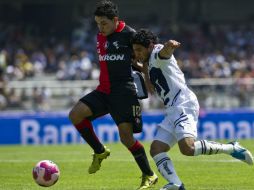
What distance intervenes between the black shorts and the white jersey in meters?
1.05

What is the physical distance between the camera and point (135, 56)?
11.1m

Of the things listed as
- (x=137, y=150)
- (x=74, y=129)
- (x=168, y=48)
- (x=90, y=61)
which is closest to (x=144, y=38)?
(x=168, y=48)

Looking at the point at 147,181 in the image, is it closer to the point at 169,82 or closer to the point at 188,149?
the point at 188,149

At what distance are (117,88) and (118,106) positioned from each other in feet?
0.86

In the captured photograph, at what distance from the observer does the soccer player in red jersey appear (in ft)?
37.0

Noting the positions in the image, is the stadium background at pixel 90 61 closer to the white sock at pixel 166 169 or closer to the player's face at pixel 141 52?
the player's face at pixel 141 52

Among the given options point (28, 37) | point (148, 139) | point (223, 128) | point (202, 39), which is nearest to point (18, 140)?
point (148, 139)

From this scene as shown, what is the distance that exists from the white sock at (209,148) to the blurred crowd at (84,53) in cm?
1627

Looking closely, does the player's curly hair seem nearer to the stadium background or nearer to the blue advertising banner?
the blue advertising banner

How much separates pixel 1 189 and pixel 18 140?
44.6 ft

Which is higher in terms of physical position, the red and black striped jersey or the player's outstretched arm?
the player's outstretched arm

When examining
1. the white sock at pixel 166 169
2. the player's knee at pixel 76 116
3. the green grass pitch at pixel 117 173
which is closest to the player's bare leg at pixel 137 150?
the green grass pitch at pixel 117 173

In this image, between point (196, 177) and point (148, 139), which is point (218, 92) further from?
point (196, 177)

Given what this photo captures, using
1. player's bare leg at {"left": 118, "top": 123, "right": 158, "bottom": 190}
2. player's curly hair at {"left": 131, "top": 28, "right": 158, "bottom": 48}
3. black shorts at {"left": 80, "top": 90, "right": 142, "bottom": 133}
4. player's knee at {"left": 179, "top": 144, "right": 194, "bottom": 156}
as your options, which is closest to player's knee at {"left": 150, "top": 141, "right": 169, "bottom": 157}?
player's knee at {"left": 179, "top": 144, "right": 194, "bottom": 156}
